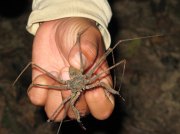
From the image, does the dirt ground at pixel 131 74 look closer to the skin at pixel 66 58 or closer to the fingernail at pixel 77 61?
the skin at pixel 66 58

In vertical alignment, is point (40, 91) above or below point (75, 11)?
below

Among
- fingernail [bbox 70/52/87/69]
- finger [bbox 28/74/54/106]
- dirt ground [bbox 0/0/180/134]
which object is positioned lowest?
dirt ground [bbox 0/0/180/134]

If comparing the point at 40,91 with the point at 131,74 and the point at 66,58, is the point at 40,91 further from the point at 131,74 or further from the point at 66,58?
the point at 131,74

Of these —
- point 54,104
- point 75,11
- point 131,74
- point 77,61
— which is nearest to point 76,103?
point 54,104

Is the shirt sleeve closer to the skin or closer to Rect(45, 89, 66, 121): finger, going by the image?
the skin

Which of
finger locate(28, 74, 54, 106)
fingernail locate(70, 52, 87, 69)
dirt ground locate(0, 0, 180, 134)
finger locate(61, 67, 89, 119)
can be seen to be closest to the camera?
fingernail locate(70, 52, 87, 69)

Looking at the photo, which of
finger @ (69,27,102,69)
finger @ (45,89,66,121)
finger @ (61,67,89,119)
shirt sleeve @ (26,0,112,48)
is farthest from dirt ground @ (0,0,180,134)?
finger @ (69,27,102,69)

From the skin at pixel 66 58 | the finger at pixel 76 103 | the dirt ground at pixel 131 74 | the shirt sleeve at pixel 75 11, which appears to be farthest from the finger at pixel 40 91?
the dirt ground at pixel 131 74

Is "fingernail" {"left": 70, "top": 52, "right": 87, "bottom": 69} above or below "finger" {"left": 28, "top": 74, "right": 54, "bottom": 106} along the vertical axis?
above

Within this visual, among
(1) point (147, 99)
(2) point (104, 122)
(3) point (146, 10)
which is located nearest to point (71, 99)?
(2) point (104, 122)

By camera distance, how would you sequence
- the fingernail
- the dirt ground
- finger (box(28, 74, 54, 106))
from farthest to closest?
the dirt ground → finger (box(28, 74, 54, 106)) → the fingernail
